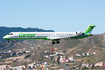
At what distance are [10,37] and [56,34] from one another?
28151mm

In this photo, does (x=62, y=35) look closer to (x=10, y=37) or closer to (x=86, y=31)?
(x=86, y=31)

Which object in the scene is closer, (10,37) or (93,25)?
(10,37)

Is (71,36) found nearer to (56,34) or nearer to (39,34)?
(56,34)

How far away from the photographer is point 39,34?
383 feet

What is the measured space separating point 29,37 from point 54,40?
51.4 feet

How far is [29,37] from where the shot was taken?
11681 centimetres

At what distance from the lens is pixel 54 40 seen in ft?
393

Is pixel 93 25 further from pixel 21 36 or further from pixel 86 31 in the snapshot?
A: pixel 21 36

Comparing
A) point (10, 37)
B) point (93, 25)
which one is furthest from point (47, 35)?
point (93, 25)

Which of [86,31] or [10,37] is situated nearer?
[10,37]

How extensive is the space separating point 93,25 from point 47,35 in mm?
31564

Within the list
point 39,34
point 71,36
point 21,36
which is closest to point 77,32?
point 71,36

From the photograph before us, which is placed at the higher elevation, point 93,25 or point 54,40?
point 93,25

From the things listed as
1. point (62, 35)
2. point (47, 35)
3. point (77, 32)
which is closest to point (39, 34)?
point (47, 35)
